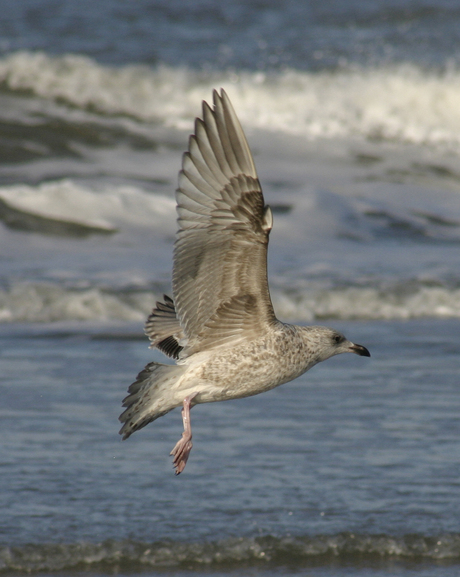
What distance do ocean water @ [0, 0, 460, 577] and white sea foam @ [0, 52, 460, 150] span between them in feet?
0.14

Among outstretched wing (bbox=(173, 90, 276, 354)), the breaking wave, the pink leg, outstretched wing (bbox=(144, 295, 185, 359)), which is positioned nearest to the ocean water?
the breaking wave

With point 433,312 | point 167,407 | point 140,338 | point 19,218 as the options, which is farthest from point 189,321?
point 19,218

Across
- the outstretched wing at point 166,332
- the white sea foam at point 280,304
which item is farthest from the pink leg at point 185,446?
the white sea foam at point 280,304

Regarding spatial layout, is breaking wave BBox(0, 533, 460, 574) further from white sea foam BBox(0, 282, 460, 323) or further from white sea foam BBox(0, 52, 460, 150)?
white sea foam BBox(0, 52, 460, 150)

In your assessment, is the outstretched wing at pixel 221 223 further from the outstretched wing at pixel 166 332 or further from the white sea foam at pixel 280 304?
the white sea foam at pixel 280 304

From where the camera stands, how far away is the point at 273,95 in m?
15.0

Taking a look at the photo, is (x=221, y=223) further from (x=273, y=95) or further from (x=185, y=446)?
(x=273, y=95)

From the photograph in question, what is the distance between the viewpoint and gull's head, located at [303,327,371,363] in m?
4.47

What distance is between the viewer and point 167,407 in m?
4.22

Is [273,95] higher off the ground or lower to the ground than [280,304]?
higher

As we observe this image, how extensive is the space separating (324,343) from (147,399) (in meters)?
0.83

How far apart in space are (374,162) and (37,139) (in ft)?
13.5

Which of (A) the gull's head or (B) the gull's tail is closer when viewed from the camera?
(B) the gull's tail

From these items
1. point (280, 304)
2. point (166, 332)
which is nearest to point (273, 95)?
point (280, 304)
